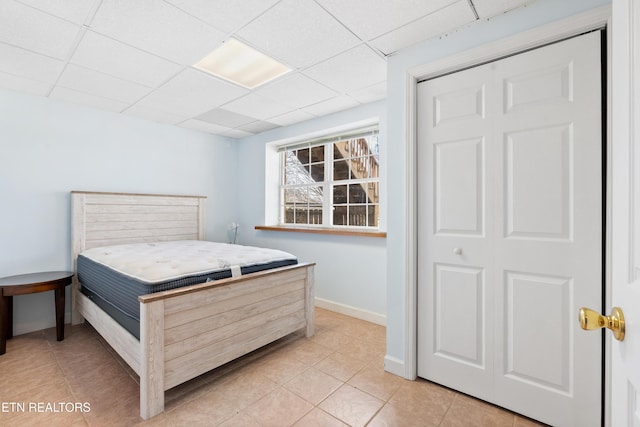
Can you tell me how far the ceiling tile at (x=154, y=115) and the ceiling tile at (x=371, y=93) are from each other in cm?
207

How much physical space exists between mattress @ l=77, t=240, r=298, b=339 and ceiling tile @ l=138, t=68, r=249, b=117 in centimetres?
149

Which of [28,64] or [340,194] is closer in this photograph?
Result: [28,64]

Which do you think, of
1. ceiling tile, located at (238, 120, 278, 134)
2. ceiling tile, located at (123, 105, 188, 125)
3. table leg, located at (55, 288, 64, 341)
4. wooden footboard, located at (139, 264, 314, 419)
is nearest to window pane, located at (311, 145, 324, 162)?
ceiling tile, located at (238, 120, 278, 134)

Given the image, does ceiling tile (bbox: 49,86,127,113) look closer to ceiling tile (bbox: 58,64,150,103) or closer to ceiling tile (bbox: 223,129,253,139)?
ceiling tile (bbox: 58,64,150,103)

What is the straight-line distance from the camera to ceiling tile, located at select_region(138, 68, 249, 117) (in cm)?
253

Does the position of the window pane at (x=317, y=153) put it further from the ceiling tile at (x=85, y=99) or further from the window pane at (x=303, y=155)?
the ceiling tile at (x=85, y=99)

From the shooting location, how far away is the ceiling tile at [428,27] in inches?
66.6

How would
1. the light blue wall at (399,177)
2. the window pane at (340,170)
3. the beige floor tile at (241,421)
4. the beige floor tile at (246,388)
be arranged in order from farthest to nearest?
the window pane at (340,170)
the light blue wall at (399,177)
the beige floor tile at (246,388)
the beige floor tile at (241,421)

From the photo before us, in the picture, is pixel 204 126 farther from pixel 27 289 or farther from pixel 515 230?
pixel 515 230

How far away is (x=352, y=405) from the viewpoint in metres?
1.76

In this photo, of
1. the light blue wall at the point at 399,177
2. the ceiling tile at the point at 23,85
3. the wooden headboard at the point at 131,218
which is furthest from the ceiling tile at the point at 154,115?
the light blue wall at the point at 399,177

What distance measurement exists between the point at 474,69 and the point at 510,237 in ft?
3.42

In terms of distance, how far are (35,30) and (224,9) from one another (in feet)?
4.08
